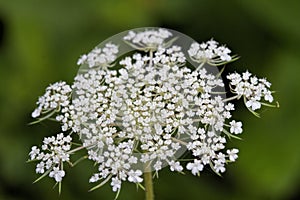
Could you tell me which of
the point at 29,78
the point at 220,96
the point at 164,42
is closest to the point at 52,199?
the point at 29,78

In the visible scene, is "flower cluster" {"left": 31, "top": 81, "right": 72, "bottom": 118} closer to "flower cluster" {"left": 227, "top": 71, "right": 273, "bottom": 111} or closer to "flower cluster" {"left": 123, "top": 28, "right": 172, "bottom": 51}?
"flower cluster" {"left": 123, "top": 28, "right": 172, "bottom": 51}

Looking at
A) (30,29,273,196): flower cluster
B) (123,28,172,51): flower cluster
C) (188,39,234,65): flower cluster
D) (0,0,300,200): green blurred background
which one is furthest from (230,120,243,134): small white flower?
(0,0,300,200): green blurred background

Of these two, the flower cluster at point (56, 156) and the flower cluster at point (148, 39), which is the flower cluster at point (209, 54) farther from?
the flower cluster at point (56, 156)

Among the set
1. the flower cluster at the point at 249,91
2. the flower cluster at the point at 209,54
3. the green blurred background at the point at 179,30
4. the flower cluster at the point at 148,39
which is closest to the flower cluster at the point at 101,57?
the flower cluster at the point at 148,39

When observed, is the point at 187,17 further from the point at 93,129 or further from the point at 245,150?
the point at 93,129

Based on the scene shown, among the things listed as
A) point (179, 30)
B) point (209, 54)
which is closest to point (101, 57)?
point (209, 54)

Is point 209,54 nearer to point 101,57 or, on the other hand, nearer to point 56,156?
point 101,57
